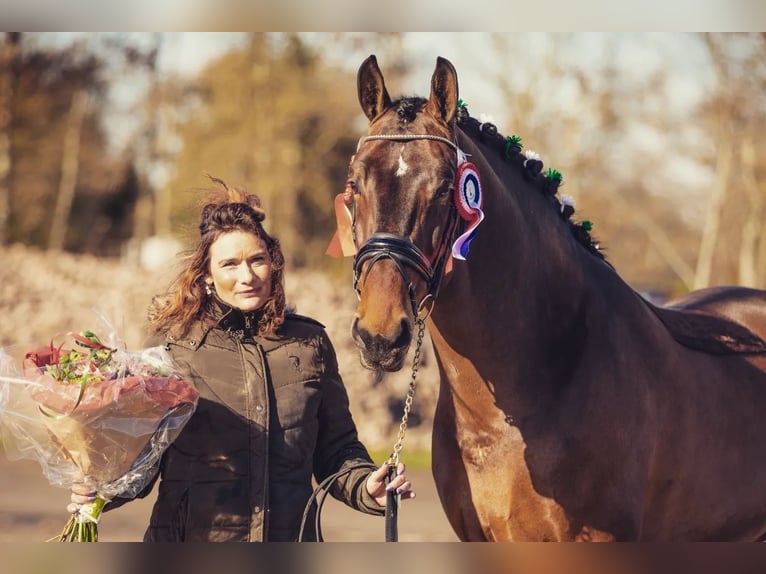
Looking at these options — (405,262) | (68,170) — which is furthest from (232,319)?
(68,170)

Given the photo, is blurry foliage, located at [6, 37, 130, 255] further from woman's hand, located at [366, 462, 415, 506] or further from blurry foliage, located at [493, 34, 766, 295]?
woman's hand, located at [366, 462, 415, 506]

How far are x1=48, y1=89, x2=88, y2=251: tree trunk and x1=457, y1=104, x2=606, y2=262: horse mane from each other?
2454cm

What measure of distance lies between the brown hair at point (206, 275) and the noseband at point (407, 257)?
455 millimetres

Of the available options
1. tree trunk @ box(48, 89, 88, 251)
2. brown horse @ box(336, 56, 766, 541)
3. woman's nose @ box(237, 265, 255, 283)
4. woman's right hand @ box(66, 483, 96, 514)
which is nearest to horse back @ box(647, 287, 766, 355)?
brown horse @ box(336, 56, 766, 541)

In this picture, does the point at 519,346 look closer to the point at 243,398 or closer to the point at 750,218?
the point at 243,398

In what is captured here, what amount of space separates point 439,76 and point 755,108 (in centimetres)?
1751

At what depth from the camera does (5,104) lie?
23688mm

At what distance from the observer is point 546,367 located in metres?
3.76

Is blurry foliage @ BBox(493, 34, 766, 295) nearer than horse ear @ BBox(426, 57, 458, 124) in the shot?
No

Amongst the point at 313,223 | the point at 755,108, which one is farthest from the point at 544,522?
the point at 313,223

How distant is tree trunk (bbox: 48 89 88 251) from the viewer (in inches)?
1073

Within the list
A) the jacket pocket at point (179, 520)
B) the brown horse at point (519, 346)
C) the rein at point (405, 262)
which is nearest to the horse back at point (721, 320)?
the brown horse at point (519, 346)

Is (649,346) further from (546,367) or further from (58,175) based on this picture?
(58,175)

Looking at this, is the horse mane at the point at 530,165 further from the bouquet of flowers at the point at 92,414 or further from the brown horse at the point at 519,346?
the bouquet of flowers at the point at 92,414
